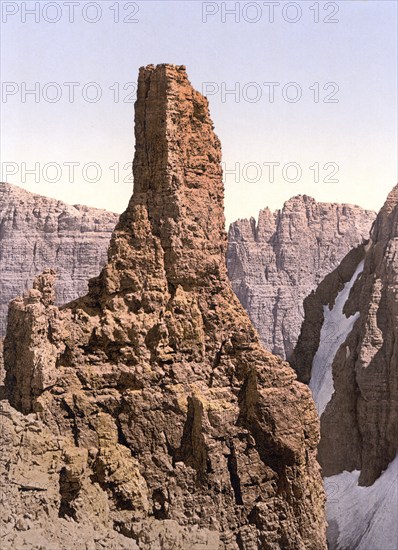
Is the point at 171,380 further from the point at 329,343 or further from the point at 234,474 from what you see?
the point at 329,343

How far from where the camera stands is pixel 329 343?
2717 inches

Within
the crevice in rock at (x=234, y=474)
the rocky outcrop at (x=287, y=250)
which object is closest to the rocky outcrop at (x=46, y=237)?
the rocky outcrop at (x=287, y=250)

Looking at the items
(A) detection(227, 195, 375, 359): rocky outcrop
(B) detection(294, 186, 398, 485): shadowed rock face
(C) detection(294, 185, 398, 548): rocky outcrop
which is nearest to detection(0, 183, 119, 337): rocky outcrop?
(A) detection(227, 195, 375, 359): rocky outcrop

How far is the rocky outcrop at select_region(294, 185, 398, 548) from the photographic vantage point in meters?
57.9

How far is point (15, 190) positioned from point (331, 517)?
73.6 m

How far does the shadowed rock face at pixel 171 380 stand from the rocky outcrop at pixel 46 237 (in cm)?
8988

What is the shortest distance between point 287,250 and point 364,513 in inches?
3040

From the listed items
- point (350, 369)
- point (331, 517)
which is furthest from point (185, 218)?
point (350, 369)

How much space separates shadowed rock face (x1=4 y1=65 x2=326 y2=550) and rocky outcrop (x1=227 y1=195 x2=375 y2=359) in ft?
319

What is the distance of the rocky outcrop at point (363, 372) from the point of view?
2281 inches

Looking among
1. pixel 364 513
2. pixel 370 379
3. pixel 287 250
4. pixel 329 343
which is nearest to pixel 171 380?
pixel 364 513

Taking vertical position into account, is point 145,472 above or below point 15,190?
below

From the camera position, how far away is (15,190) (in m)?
121

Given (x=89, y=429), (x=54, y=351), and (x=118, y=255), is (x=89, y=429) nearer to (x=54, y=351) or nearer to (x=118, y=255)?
(x=54, y=351)
